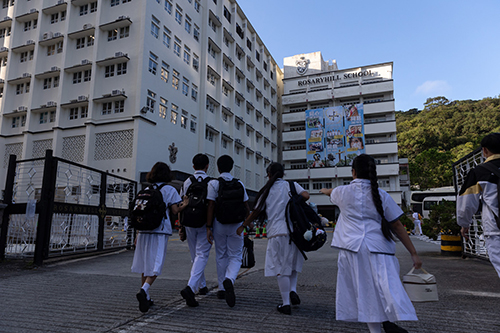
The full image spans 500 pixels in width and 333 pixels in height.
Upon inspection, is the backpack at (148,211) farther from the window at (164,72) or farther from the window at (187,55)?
the window at (187,55)

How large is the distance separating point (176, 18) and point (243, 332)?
1191 inches

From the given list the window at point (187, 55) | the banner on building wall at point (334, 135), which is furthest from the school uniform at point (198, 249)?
the banner on building wall at point (334, 135)

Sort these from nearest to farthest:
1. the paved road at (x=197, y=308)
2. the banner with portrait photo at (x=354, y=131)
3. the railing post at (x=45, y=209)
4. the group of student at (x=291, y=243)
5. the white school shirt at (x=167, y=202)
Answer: the group of student at (x=291, y=243)
the paved road at (x=197, y=308)
the white school shirt at (x=167, y=202)
the railing post at (x=45, y=209)
the banner with portrait photo at (x=354, y=131)

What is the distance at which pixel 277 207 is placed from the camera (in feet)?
13.0

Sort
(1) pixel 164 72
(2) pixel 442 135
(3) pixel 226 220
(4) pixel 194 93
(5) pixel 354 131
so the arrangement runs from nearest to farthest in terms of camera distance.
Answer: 1. (3) pixel 226 220
2. (1) pixel 164 72
3. (4) pixel 194 93
4. (5) pixel 354 131
5. (2) pixel 442 135

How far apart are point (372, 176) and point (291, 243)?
4.28 feet

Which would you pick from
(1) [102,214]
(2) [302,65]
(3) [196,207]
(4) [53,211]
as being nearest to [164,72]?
(1) [102,214]

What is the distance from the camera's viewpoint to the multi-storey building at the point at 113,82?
80.2ft

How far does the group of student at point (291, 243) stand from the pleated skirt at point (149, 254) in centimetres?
1

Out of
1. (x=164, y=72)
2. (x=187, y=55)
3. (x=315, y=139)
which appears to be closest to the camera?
(x=164, y=72)

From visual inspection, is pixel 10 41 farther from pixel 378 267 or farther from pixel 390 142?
pixel 390 142

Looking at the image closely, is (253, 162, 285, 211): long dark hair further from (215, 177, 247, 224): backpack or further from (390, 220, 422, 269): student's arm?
(390, 220, 422, 269): student's arm

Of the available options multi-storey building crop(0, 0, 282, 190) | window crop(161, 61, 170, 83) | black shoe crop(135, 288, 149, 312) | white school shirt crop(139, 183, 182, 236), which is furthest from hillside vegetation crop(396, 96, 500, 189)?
black shoe crop(135, 288, 149, 312)

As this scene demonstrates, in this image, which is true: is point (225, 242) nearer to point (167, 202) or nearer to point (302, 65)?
point (167, 202)
